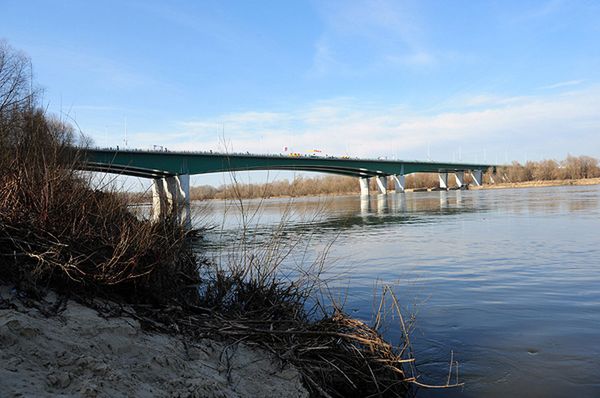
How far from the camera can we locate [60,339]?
3.99 meters

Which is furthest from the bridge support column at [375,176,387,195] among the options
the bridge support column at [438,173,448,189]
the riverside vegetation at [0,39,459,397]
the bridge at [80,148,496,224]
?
the riverside vegetation at [0,39,459,397]

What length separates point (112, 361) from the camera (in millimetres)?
4012

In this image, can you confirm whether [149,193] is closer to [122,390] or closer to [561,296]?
[122,390]

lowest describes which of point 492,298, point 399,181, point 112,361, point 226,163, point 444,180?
point 492,298

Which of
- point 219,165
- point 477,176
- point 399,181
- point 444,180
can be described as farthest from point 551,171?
point 219,165

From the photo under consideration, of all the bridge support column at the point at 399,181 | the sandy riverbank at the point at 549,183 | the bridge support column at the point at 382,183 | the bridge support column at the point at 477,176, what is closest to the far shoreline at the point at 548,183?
the sandy riverbank at the point at 549,183

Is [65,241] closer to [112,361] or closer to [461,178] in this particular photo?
[112,361]

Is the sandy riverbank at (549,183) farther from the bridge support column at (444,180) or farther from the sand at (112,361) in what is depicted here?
the sand at (112,361)

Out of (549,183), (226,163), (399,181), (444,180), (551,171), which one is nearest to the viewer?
(226,163)

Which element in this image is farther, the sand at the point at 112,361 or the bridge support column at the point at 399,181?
the bridge support column at the point at 399,181

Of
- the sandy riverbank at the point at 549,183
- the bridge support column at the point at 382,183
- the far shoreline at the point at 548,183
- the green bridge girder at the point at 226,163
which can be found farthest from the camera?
the sandy riverbank at the point at 549,183

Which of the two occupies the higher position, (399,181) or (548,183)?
(399,181)

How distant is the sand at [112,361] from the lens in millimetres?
3373

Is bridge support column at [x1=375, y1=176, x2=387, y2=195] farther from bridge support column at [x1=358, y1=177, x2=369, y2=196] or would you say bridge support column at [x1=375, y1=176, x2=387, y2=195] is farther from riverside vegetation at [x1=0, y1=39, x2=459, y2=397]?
riverside vegetation at [x1=0, y1=39, x2=459, y2=397]
